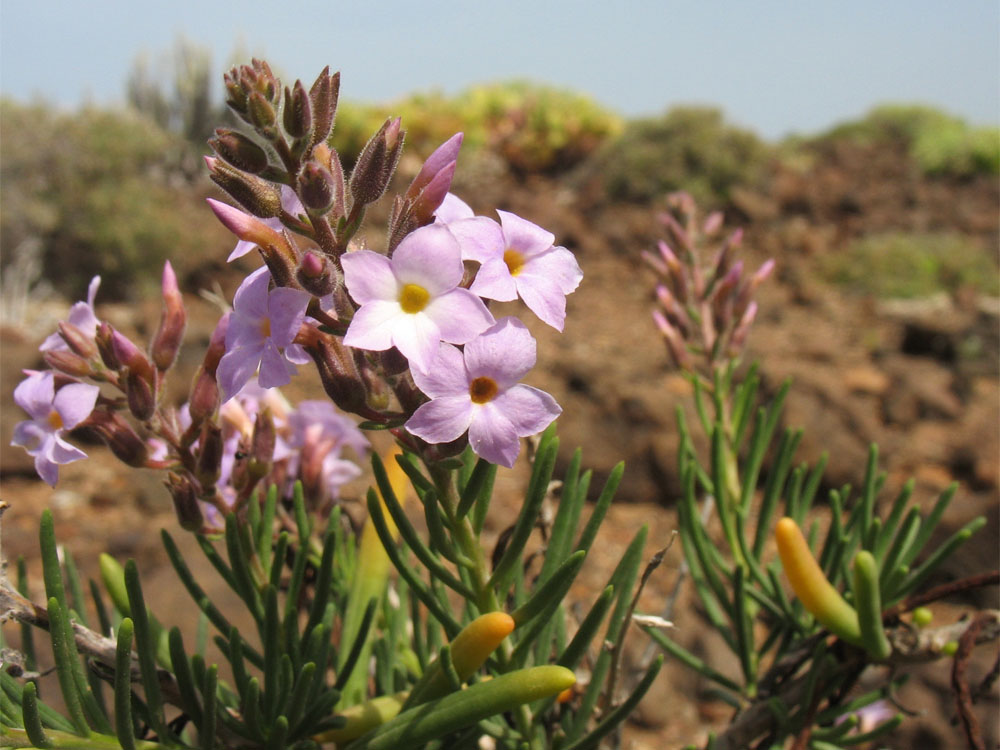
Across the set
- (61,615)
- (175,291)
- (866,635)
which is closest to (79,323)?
(175,291)

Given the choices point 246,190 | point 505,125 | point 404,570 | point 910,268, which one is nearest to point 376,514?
point 404,570

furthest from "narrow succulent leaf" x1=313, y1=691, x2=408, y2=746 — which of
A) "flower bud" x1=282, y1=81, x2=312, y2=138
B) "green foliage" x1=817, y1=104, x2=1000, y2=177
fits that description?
"green foliage" x1=817, y1=104, x2=1000, y2=177

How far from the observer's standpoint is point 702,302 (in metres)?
2.21

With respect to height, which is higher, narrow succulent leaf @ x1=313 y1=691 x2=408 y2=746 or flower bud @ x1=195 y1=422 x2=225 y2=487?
flower bud @ x1=195 y1=422 x2=225 y2=487

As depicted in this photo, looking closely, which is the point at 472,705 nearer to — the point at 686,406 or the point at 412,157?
the point at 686,406

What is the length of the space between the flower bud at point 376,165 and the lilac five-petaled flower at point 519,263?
10cm

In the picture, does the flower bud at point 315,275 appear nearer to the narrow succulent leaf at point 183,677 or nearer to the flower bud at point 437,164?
the flower bud at point 437,164

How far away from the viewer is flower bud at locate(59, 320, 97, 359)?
1156mm

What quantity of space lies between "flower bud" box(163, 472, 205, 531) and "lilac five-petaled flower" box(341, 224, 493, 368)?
0.48 metres

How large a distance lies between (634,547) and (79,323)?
91 cm

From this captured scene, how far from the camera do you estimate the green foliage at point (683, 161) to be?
14.7 metres

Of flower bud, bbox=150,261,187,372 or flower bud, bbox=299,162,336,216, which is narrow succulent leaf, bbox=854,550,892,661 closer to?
flower bud, bbox=299,162,336,216

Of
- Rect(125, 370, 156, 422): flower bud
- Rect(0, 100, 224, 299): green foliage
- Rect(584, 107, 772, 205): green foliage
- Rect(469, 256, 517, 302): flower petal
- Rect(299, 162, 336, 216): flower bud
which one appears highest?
Rect(299, 162, 336, 216): flower bud

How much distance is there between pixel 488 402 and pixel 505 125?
61.1 ft
